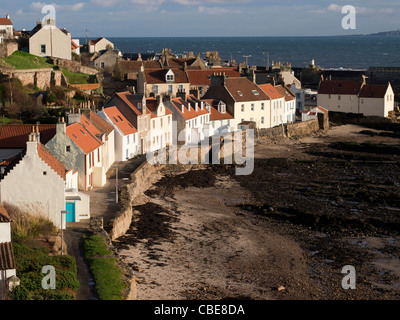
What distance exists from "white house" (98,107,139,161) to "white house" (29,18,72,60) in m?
21.2

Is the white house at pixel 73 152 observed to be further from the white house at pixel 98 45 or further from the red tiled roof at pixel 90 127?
the white house at pixel 98 45

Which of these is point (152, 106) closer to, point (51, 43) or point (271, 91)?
point (51, 43)

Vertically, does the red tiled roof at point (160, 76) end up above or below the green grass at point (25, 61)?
below

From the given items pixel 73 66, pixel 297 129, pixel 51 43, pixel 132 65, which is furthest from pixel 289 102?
pixel 51 43

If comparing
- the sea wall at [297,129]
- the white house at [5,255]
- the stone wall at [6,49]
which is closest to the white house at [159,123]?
the sea wall at [297,129]

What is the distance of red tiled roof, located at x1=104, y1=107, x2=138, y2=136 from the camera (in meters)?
47.7

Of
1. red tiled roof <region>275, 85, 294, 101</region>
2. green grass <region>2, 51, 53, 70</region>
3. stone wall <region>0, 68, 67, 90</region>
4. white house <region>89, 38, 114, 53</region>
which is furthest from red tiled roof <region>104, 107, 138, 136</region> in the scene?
white house <region>89, 38, 114, 53</region>

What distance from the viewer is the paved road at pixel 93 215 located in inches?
915

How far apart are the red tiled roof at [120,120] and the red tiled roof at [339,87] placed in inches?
1463

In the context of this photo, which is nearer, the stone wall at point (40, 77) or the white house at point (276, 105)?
the stone wall at point (40, 77)

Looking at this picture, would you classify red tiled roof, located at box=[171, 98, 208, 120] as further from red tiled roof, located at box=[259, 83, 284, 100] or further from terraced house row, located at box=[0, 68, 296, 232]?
red tiled roof, located at box=[259, 83, 284, 100]

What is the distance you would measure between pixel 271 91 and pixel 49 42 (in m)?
22.2

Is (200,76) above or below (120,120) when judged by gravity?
above

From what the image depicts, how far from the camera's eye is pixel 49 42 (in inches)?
2697
